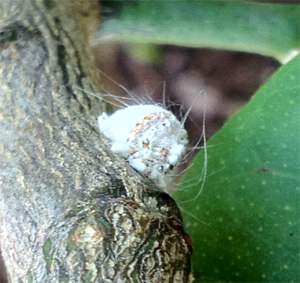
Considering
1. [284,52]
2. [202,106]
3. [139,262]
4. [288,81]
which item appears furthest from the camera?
[202,106]

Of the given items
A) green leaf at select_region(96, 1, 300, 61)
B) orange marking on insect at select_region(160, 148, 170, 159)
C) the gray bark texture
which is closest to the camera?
the gray bark texture

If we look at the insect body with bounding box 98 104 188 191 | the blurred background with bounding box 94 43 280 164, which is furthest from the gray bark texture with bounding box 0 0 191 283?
the blurred background with bounding box 94 43 280 164

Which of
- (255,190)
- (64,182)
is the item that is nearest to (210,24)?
(255,190)

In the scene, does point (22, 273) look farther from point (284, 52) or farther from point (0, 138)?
point (284, 52)

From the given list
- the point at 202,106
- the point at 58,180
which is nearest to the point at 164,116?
the point at 58,180

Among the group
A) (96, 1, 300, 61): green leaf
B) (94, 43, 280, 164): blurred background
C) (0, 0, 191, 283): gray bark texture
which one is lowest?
(94, 43, 280, 164): blurred background

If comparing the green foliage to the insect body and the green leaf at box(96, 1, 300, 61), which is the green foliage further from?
the insect body

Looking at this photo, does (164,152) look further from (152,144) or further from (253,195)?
(253,195)
